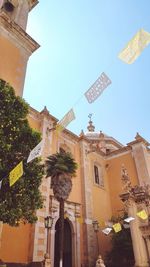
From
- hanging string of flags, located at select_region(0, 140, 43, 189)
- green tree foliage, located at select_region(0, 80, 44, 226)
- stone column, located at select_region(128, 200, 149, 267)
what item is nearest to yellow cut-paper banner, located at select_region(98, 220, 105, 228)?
stone column, located at select_region(128, 200, 149, 267)

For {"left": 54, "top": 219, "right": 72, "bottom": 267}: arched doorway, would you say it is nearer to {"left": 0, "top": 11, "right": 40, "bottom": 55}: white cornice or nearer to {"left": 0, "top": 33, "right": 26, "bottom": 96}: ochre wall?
{"left": 0, "top": 33, "right": 26, "bottom": 96}: ochre wall

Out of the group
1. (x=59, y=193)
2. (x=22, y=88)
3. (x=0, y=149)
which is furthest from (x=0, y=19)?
(x=59, y=193)

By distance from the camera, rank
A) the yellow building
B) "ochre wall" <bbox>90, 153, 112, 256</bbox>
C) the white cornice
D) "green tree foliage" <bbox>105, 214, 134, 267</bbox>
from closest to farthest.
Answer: the yellow building < "green tree foliage" <bbox>105, 214, 134, 267</bbox> < the white cornice < "ochre wall" <bbox>90, 153, 112, 256</bbox>

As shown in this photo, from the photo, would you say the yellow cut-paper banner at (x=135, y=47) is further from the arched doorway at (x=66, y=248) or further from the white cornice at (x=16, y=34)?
the arched doorway at (x=66, y=248)

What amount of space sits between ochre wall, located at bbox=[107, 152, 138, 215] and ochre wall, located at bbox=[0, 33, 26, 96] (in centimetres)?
1499

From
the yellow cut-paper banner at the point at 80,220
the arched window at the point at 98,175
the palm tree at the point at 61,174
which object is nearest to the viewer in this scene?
the palm tree at the point at 61,174

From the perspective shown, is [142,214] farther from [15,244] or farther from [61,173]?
[15,244]

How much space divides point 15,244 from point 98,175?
13.6 meters

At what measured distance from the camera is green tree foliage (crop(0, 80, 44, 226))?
10773mm

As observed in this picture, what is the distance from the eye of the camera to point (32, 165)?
12.0 m

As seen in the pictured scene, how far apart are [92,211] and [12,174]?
14.0m

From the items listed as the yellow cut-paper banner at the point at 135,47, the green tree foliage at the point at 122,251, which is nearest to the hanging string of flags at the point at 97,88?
the yellow cut-paper banner at the point at 135,47

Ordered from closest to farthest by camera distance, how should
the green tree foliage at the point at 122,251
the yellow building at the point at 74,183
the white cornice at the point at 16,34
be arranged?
the yellow building at the point at 74,183, the green tree foliage at the point at 122,251, the white cornice at the point at 16,34

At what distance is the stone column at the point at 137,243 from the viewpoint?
13630 mm
